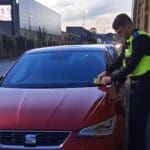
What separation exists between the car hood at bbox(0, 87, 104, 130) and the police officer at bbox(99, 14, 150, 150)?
369 mm

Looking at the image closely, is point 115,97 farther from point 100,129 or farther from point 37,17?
point 37,17

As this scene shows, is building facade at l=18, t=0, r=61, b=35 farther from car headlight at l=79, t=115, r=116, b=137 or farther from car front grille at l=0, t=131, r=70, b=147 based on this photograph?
car front grille at l=0, t=131, r=70, b=147

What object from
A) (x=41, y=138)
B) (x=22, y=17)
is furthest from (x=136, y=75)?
(x=22, y=17)

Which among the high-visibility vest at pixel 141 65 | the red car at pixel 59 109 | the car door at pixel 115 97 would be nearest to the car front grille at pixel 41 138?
the red car at pixel 59 109

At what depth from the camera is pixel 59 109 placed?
5.95 metres

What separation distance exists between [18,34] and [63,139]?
91824mm

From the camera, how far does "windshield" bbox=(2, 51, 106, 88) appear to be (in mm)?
7113

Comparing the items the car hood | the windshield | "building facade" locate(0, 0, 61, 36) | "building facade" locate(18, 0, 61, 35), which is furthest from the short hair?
"building facade" locate(18, 0, 61, 35)

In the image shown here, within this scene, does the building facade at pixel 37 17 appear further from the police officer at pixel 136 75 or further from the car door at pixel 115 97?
the police officer at pixel 136 75

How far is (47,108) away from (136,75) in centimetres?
109

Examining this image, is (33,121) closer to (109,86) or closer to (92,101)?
(92,101)

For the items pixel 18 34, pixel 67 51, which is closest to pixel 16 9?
pixel 18 34

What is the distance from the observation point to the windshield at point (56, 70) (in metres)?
7.11

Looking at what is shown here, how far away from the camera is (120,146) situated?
6.36 m
